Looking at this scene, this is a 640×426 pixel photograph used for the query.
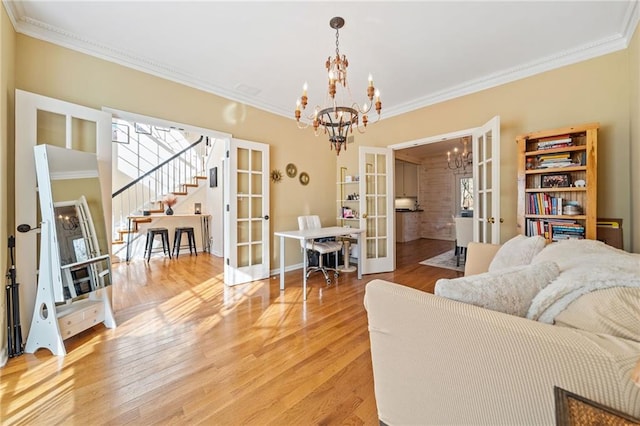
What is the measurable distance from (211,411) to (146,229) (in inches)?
206

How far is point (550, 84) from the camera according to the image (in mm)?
2861

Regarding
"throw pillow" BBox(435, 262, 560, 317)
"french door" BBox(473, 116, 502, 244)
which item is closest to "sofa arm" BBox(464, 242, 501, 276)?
"french door" BBox(473, 116, 502, 244)

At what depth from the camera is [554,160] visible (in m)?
2.61

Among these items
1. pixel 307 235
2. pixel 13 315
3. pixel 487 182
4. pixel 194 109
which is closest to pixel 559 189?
pixel 487 182

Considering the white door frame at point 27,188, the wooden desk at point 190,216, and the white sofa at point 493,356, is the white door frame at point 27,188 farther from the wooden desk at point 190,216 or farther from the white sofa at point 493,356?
the wooden desk at point 190,216

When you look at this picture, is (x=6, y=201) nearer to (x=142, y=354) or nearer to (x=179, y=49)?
(x=142, y=354)

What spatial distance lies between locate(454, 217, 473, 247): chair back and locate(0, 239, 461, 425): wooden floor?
2517 mm

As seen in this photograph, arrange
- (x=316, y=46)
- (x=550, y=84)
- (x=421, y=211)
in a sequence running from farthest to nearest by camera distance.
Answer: (x=421, y=211)
(x=550, y=84)
(x=316, y=46)

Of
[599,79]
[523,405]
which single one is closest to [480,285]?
[523,405]

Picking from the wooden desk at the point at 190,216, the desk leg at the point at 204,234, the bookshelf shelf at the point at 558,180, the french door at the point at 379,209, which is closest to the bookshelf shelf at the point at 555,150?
the bookshelf shelf at the point at 558,180

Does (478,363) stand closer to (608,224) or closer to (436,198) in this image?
(608,224)

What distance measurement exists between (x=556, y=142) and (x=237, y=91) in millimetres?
3887

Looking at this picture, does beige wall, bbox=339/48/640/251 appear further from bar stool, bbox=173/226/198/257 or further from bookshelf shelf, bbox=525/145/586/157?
bar stool, bbox=173/226/198/257

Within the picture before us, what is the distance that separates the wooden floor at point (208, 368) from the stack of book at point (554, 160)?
252 cm
